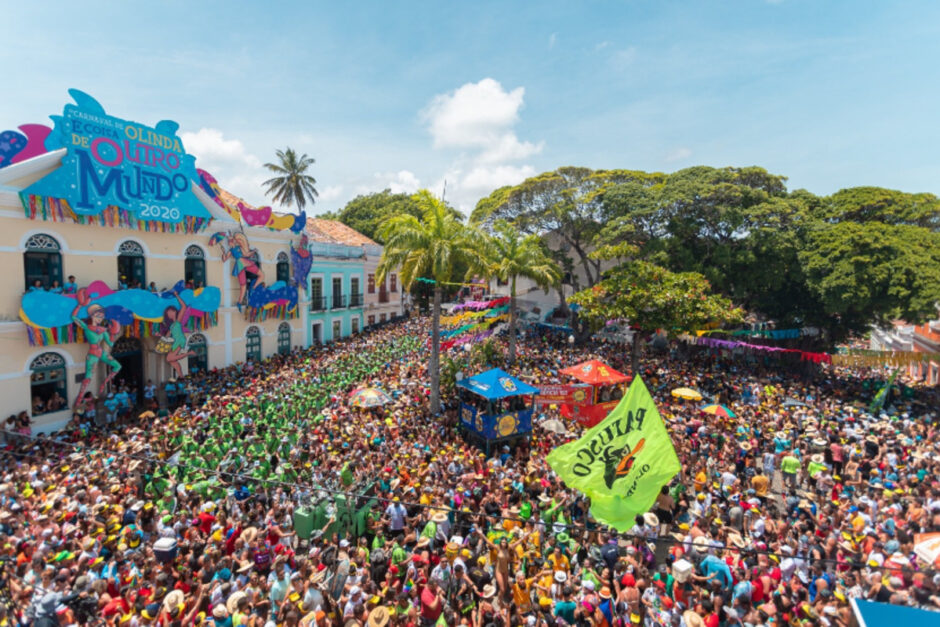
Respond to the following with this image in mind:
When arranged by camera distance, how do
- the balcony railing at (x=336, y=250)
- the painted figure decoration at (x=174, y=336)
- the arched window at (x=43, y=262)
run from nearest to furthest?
the arched window at (x=43, y=262) < the painted figure decoration at (x=174, y=336) < the balcony railing at (x=336, y=250)

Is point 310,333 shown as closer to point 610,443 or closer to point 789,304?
point 610,443

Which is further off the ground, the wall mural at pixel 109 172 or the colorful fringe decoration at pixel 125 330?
the wall mural at pixel 109 172

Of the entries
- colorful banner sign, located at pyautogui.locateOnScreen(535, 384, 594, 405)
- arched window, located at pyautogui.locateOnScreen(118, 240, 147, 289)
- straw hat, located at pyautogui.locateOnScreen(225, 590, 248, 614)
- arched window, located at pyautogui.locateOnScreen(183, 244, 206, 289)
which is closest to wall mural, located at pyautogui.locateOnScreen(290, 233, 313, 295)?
arched window, located at pyautogui.locateOnScreen(183, 244, 206, 289)

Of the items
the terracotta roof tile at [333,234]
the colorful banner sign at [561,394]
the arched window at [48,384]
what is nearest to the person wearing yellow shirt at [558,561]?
the colorful banner sign at [561,394]

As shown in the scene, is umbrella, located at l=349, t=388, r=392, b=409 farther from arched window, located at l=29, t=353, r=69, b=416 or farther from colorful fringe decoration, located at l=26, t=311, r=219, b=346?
arched window, located at l=29, t=353, r=69, b=416

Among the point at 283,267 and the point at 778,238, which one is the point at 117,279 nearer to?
the point at 283,267

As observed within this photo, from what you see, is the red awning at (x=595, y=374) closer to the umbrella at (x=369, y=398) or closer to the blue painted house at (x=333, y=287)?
the umbrella at (x=369, y=398)

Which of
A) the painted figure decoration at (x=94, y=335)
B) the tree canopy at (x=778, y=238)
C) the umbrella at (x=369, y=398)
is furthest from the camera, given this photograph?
the tree canopy at (x=778, y=238)

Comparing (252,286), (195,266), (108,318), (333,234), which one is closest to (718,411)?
(252,286)
